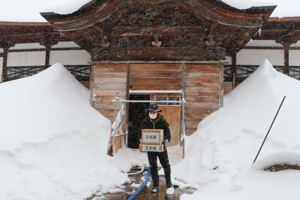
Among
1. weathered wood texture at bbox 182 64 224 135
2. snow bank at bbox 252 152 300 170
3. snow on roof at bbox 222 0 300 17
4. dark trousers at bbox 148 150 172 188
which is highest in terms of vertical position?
snow on roof at bbox 222 0 300 17

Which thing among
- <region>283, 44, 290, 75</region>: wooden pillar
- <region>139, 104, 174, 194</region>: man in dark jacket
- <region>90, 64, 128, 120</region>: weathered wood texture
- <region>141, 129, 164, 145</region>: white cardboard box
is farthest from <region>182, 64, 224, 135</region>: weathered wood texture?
<region>141, 129, 164, 145</region>: white cardboard box

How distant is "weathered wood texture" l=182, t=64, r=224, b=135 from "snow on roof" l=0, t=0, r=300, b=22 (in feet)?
8.25

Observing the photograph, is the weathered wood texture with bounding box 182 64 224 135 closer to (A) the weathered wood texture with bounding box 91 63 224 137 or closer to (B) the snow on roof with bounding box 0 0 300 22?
(A) the weathered wood texture with bounding box 91 63 224 137

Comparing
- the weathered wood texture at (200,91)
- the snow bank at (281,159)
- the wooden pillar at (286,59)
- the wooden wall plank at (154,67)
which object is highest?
the wooden pillar at (286,59)

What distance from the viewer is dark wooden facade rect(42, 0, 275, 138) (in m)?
9.32

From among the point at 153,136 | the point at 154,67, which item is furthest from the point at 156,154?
the point at 154,67

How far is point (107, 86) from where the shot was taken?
11.0m

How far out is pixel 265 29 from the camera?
451 inches

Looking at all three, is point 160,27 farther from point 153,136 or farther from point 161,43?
point 153,136

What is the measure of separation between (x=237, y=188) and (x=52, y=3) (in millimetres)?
13931

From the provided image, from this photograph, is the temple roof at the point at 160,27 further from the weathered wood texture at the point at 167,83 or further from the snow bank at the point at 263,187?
the snow bank at the point at 263,187

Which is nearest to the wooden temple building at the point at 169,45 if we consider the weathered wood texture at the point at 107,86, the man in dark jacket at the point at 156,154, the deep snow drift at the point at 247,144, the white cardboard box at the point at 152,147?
the weathered wood texture at the point at 107,86

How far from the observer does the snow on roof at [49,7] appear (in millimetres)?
9316

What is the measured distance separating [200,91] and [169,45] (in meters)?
2.06
